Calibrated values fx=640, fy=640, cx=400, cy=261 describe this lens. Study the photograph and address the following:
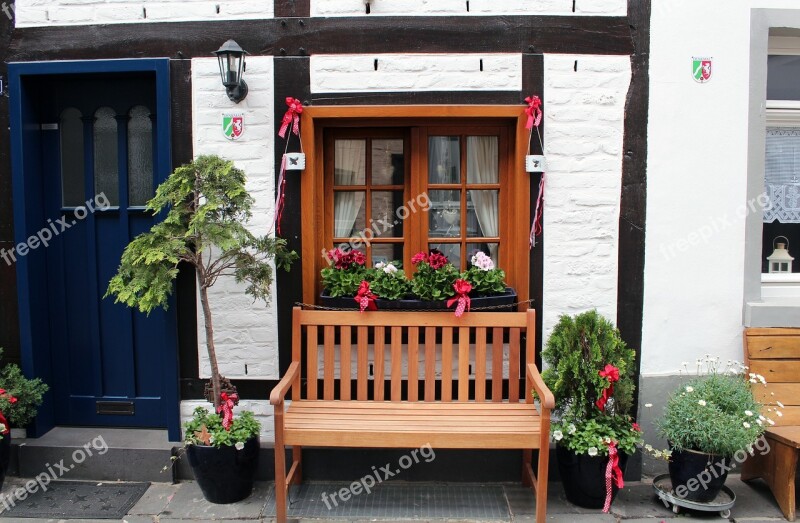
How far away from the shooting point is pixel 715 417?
3785 millimetres

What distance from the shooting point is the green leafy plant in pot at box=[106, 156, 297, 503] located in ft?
12.2

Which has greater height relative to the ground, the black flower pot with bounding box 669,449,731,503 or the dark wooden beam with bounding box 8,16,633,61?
the dark wooden beam with bounding box 8,16,633,61

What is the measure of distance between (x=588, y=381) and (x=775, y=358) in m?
1.48

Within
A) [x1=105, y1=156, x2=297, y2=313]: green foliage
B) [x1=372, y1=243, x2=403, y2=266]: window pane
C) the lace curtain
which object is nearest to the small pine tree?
[x1=105, y1=156, x2=297, y2=313]: green foliage

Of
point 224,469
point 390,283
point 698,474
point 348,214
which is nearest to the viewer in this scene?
point 698,474

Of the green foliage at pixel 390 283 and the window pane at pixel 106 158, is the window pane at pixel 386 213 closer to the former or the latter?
the green foliage at pixel 390 283

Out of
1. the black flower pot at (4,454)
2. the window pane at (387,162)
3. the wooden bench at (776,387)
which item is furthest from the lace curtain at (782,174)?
the black flower pot at (4,454)

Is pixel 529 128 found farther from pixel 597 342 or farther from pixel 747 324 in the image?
pixel 747 324

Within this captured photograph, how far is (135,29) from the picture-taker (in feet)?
14.3

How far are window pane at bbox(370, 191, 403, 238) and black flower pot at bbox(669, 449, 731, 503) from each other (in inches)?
90.5

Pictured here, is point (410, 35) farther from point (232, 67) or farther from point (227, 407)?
point (227, 407)

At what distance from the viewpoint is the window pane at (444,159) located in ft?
14.7

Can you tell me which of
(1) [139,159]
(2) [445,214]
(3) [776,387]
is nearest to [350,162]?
(2) [445,214]

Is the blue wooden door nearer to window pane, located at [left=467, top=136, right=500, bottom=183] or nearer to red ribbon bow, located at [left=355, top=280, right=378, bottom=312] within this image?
red ribbon bow, located at [left=355, top=280, right=378, bottom=312]
